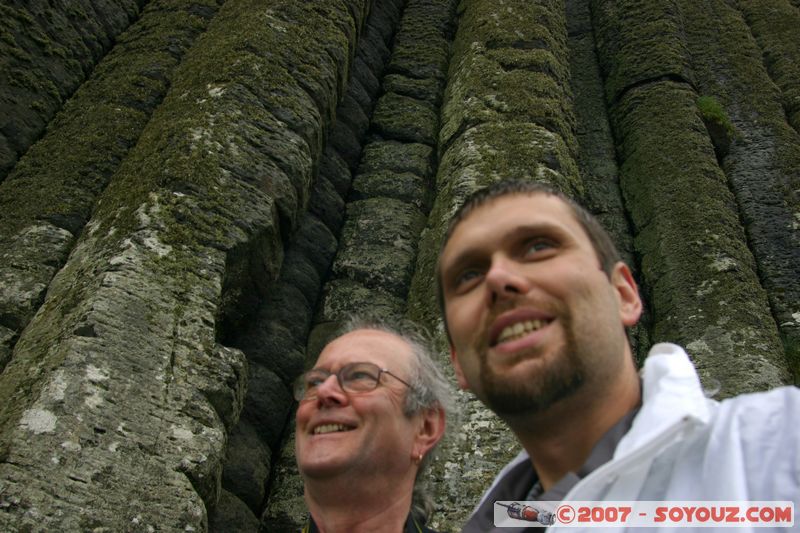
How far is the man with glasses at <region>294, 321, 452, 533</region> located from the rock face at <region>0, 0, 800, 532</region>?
840 millimetres

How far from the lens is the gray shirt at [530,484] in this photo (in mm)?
1560

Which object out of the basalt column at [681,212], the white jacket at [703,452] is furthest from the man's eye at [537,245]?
the basalt column at [681,212]

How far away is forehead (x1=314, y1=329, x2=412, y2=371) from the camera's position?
110 inches

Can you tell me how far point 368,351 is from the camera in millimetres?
2836

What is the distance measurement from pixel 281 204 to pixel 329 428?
2375mm

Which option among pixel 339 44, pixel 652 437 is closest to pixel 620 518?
pixel 652 437

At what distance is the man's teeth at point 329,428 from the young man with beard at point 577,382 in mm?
757

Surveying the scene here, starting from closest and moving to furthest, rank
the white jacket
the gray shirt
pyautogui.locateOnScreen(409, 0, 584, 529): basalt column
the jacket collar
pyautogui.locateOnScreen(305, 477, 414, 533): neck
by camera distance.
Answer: the white jacket, the jacket collar, the gray shirt, pyautogui.locateOnScreen(305, 477, 414, 533): neck, pyautogui.locateOnScreen(409, 0, 584, 529): basalt column

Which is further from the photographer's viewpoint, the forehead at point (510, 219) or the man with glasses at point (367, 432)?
the man with glasses at point (367, 432)

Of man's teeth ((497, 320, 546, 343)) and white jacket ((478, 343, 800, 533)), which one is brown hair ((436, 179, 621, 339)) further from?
white jacket ((478, 343, 800, 533))

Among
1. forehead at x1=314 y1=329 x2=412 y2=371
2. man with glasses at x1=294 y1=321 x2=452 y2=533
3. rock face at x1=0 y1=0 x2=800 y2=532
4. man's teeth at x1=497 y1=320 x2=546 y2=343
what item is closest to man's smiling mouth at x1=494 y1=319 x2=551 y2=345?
man's teeth at x1=497 y1=320 x2=546 y2=343

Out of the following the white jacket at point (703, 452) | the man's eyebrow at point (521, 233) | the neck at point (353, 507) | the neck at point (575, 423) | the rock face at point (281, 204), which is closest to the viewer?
the white jacket at point (703, 452)

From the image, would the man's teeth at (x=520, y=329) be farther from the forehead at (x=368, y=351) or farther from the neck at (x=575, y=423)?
the forehead at (x=368, y=351)

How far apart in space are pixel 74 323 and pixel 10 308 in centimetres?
95
